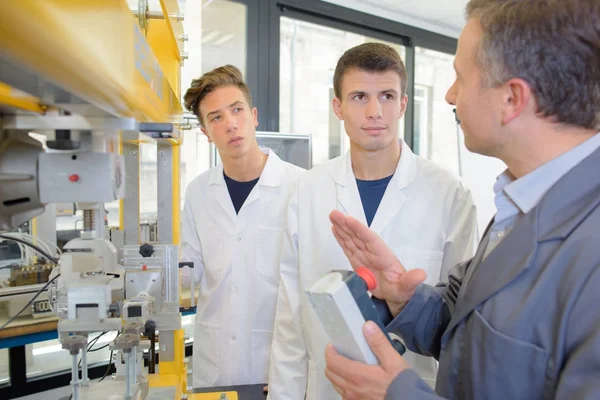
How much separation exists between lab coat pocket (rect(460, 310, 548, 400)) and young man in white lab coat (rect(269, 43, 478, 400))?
1.91 feet

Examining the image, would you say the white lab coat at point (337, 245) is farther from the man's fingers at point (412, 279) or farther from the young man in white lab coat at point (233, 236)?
the man's fingers at point (412, 279)

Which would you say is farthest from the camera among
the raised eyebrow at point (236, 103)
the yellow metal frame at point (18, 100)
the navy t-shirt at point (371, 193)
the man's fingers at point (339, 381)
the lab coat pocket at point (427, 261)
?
the raised eyebrow at point (236, 103)

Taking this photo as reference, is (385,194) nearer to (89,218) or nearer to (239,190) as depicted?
(239,190)

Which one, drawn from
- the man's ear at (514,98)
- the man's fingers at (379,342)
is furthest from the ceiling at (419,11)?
the man's fingers at (379,342)

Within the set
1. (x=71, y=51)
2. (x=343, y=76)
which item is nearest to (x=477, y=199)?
(x=343, y=76)

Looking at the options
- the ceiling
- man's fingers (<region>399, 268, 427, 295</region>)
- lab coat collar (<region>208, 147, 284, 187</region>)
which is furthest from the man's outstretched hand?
the ceiling

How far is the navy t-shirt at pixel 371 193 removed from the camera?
1437 mm

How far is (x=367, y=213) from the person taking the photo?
143cm

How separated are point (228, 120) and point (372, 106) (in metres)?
0.62

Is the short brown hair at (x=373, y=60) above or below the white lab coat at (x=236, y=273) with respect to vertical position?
above

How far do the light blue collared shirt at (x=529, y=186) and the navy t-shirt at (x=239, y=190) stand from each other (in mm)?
1128

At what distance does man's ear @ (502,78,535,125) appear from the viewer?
0.73m

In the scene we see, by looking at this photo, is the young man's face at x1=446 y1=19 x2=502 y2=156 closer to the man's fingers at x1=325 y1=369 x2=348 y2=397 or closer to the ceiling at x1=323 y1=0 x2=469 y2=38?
the man's fingers at x1=325 y1=369 x2=348 y2=397

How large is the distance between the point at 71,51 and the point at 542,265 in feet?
2.28
